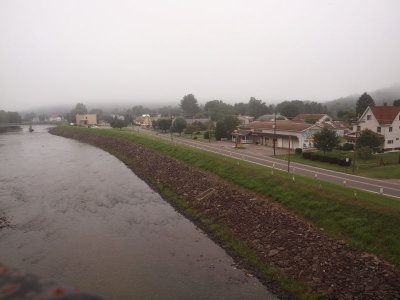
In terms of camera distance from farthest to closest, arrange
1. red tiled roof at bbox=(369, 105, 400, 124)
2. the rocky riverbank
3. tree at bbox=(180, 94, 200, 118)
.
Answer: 1. tree at bbox=(180, 94, 200, 118)
2. red tiled roof at bbox=(369, 105, 400, 124)
3. the rocky riverbank

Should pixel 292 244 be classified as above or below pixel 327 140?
below

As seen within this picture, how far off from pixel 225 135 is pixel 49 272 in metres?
43.5

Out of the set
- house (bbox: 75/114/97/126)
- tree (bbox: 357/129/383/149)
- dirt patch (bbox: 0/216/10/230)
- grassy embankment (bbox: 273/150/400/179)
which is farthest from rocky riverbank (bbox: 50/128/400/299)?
house (bbox: 75/114/97/126)

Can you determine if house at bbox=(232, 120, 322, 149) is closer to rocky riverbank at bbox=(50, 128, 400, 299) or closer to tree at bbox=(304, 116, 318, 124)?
rocky riverbank at bbox=(50, 128, 400, 299)

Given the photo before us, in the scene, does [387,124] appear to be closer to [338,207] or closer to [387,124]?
[387,124]

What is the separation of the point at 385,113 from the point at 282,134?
1424 centimetres

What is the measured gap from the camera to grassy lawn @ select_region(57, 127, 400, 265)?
13.4m

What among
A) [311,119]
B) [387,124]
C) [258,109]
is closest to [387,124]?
[387,124]

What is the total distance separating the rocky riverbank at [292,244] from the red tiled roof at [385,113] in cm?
2713

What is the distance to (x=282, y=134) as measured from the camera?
43.4 m

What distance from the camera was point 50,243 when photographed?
1705cm

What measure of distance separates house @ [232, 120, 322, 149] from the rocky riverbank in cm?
1596

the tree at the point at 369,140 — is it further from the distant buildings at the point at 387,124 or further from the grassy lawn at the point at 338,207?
the grassy lawn at the point at 338,207

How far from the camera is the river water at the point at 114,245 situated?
12.8 meters
